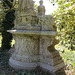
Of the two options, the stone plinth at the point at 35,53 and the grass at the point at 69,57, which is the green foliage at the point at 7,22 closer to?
the stone plinth at the point at 35,53

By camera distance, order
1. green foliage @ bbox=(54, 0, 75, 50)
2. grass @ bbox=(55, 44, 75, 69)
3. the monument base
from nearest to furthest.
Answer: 1. green foliage @ bbox=(54, 0, 75, 50)
2. the monument base
3. grass @ bbox=(55, 44, 75, 69)

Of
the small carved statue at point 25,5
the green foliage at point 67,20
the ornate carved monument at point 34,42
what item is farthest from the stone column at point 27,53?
the small carved statue at point 25,5

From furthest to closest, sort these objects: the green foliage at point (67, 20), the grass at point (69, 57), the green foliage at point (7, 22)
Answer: the green foliage at point (7, 22) → the grass at point (69, 57) → the green foliage at point (67, 20)

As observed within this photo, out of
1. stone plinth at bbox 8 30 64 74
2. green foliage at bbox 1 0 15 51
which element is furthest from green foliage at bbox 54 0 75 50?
green foliage at bbox 1 0 15 51

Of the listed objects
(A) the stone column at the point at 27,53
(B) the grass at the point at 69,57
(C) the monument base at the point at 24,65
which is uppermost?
(A) the stone column at the point at 27,53

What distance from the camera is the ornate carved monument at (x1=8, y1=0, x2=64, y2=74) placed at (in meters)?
3.13

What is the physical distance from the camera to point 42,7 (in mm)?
4531

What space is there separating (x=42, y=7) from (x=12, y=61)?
2.92m

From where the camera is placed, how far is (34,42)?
348cm

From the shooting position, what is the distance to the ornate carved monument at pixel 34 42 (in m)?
3.13

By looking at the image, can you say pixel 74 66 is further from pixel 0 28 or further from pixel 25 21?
pixel 0 28

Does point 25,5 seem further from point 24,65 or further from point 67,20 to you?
point 24,65

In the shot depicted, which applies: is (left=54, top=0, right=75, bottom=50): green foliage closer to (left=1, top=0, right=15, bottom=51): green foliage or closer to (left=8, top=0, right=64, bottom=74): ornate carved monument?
(left=8, top=0, right=64, bottom=74): ornate carved monument

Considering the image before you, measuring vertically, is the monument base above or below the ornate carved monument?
below
